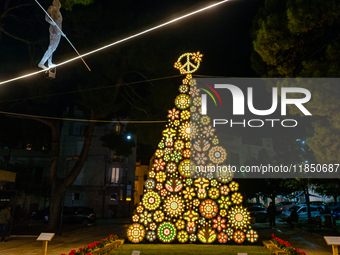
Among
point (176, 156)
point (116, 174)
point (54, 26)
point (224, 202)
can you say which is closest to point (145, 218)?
point (176, 156)

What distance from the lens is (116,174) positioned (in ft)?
110

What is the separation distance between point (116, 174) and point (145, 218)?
2347cm

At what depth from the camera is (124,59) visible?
1767cm

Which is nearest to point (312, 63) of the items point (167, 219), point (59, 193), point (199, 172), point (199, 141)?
point (199, 141)

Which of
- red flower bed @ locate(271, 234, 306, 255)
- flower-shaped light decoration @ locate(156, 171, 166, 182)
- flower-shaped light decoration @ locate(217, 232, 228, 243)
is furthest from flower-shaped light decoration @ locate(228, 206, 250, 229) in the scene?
flower-shaped light decoration @ locate(156, 171, 166, 182)

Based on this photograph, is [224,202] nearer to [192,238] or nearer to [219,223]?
[219,223]

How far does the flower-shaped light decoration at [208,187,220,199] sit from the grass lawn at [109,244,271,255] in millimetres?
1759

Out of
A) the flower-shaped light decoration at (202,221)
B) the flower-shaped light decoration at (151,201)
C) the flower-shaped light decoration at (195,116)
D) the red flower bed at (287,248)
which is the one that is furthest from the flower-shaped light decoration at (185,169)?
the red flower bed at (287,248)

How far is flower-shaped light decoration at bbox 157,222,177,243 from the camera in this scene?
10430mm

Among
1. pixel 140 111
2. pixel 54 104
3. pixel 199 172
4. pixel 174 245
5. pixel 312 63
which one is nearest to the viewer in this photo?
pixel 312 63

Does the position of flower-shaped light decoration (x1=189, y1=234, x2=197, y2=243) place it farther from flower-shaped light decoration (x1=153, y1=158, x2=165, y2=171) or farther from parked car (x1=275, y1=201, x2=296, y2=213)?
parked car (x1=275, y1=201, x2=296, y2=213)

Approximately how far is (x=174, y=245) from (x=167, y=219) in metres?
0.96

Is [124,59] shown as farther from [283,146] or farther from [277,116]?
[283,146]

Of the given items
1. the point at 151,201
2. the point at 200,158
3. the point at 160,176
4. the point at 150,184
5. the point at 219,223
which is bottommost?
the point at 219,223
